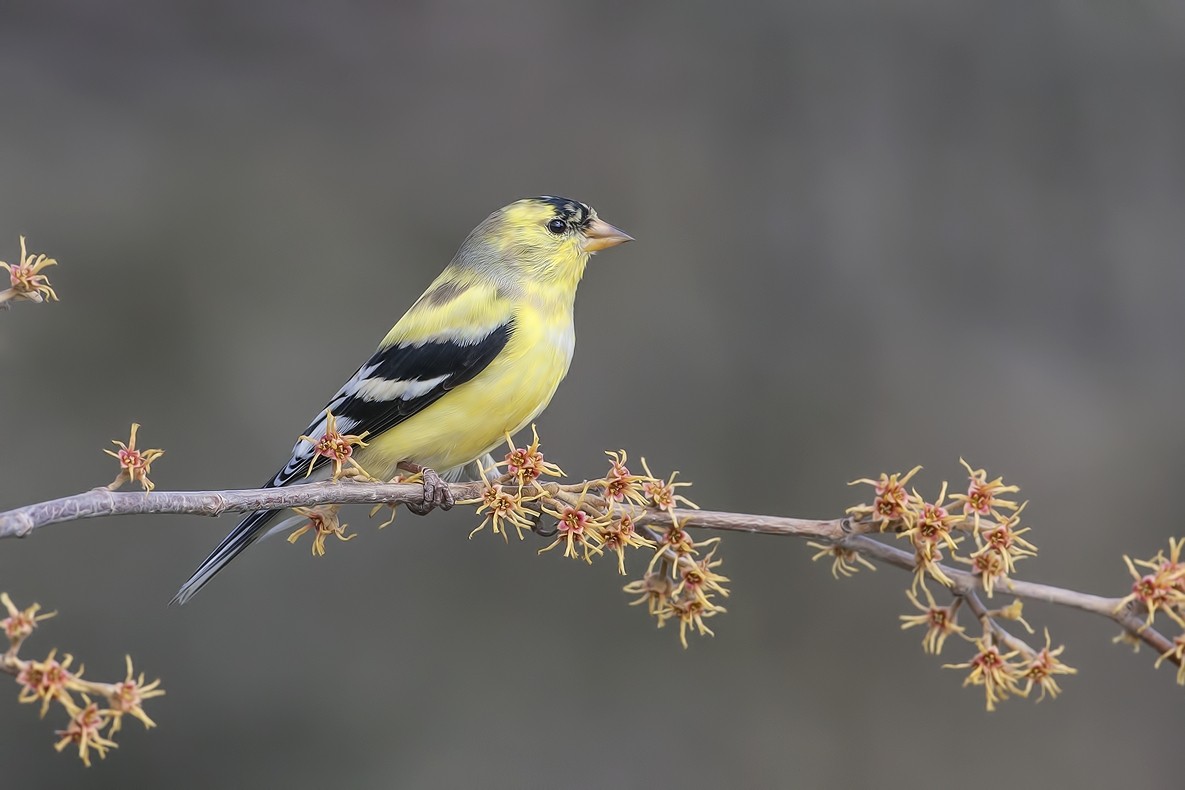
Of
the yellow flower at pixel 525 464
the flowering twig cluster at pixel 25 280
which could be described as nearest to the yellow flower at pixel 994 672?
the yellow flower at pixel 525 464

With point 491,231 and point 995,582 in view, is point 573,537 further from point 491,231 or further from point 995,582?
point 491,231

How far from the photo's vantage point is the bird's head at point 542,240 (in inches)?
74.5

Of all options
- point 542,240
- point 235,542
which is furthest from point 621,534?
point 542,240

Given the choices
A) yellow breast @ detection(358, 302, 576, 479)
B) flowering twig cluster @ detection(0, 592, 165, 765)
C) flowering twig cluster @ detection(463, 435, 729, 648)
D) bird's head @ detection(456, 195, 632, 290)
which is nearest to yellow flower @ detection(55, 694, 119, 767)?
flowering twig cluster @ detection(0, 592, 165, 765)

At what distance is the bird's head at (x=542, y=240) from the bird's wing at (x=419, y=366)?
0.11 meters

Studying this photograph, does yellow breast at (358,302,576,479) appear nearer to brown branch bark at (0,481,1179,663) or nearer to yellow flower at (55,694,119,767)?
brown branch bark at (0,481,1179,663)

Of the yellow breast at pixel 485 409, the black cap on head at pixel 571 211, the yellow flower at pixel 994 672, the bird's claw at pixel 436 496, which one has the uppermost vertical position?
the black cap on head at pixel 571 211

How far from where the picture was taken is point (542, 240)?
6.28ft

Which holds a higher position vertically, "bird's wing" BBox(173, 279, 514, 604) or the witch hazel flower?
"bird's wing" BBox(173, 279, 514, 604)

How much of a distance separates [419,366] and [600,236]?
48 cm

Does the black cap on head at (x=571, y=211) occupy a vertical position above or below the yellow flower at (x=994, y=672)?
above

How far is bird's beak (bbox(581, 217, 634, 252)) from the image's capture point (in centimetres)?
189

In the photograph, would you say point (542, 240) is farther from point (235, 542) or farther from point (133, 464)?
point (133, 464)

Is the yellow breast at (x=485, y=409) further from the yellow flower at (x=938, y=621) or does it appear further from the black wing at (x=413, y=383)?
the yellow flower at (x=938, y=621)
